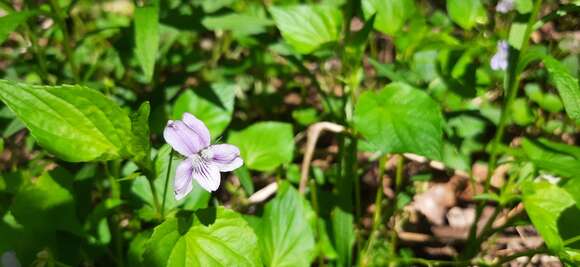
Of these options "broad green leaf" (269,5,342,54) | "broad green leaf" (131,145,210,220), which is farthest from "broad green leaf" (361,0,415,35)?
"broad green leaf" (131,145,210,220)

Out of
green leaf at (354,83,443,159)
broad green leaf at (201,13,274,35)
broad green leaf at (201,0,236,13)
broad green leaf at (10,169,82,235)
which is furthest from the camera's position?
broad green leaf at (201,0,236,13)

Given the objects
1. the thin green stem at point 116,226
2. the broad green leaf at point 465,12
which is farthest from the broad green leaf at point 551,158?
the thin green stem at point 116,226

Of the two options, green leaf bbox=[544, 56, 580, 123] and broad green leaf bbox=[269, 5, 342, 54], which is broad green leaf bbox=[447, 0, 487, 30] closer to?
broad green leaf bbox=[269, 5, 342, 54]

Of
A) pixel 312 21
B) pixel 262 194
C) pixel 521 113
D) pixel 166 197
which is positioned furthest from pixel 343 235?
pixel 521 113

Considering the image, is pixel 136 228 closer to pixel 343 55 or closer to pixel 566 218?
pixel 343 55

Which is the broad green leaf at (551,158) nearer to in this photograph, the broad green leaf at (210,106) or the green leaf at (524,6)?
the green leaf at (524,6)

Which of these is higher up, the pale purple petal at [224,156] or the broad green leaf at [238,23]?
the pale purple petal at [224,156]

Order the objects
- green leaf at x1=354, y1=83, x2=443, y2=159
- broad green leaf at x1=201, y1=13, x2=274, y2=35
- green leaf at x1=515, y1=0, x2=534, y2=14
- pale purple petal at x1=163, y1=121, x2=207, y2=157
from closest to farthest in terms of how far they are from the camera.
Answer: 1. pale purple petal at x1=163, y1=121, x2=207, y2=157
2. green leaf at x1=354, y1=83, x2=443, y2=159
3. green leaf at x1=515, y1=0, x2=534, y2=14
4. broad green leaf at x1=201, y1=13, x2=274, y2=35
